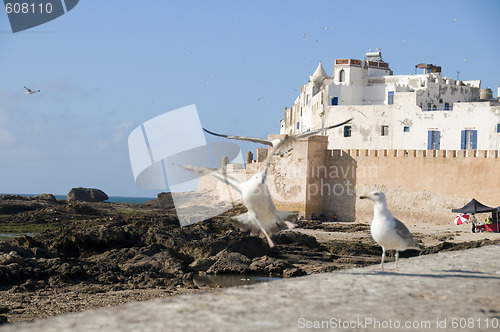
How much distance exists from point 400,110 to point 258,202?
89.0ft

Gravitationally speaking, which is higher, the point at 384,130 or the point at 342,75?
the point at 342,75

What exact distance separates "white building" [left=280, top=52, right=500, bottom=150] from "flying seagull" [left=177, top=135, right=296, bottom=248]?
81.9ft

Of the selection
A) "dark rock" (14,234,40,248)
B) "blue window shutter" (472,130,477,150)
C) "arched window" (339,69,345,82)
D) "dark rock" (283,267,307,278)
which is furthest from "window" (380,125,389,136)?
"dark rock" (14,234,40,248)

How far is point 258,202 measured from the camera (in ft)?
23.1

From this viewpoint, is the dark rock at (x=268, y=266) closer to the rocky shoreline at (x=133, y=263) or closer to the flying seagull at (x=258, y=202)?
the rocky shoreline at (x=133, y=263)

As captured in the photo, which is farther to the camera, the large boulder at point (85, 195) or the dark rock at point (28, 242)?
the large boulder at point (85, 195)

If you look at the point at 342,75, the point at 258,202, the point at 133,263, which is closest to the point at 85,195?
the point at 342,75

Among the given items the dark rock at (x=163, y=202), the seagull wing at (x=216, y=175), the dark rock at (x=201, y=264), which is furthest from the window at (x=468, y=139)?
the seagull wing at (x=216, y=175)

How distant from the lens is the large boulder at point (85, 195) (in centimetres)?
5425

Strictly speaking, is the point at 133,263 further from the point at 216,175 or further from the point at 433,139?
the point at 433,139

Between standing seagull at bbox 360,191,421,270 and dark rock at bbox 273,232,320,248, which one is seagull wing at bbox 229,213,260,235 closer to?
standing seagull at bbox 360,191,421,270

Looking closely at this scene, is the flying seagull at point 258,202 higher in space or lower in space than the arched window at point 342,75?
lower

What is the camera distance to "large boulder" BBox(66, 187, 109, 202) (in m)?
54.2

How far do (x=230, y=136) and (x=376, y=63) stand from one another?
108 ft
